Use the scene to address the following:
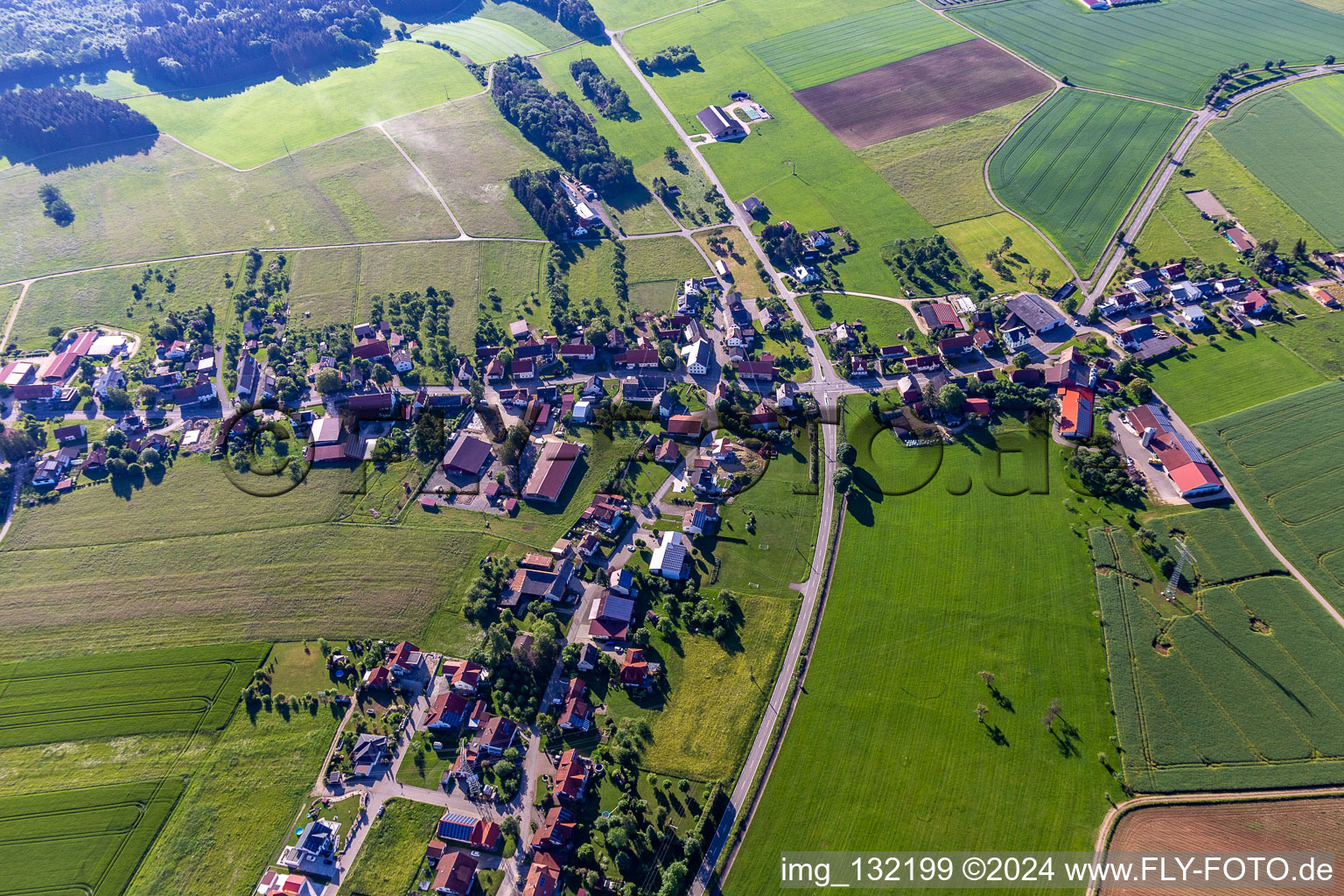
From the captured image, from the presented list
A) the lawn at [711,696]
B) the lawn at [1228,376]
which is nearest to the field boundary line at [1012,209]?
the lawn at [1228,376]

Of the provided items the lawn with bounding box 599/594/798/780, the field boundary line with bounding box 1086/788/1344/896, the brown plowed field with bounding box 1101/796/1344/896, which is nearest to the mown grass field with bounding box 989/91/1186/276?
the field boundary line with bounding box 1086/788/1344/896

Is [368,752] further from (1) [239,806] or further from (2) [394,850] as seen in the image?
(1) [239,806]

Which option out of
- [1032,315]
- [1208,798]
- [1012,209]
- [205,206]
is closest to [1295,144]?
[1012,209]

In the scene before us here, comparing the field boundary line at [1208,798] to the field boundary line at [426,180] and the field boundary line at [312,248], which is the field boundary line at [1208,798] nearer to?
the field boundary line at [312,248]

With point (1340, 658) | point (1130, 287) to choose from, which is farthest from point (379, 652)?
point (1130, 287)

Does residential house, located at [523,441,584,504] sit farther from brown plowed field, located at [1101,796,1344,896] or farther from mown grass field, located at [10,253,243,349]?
mown grass field, located at [10,253,243,349]
